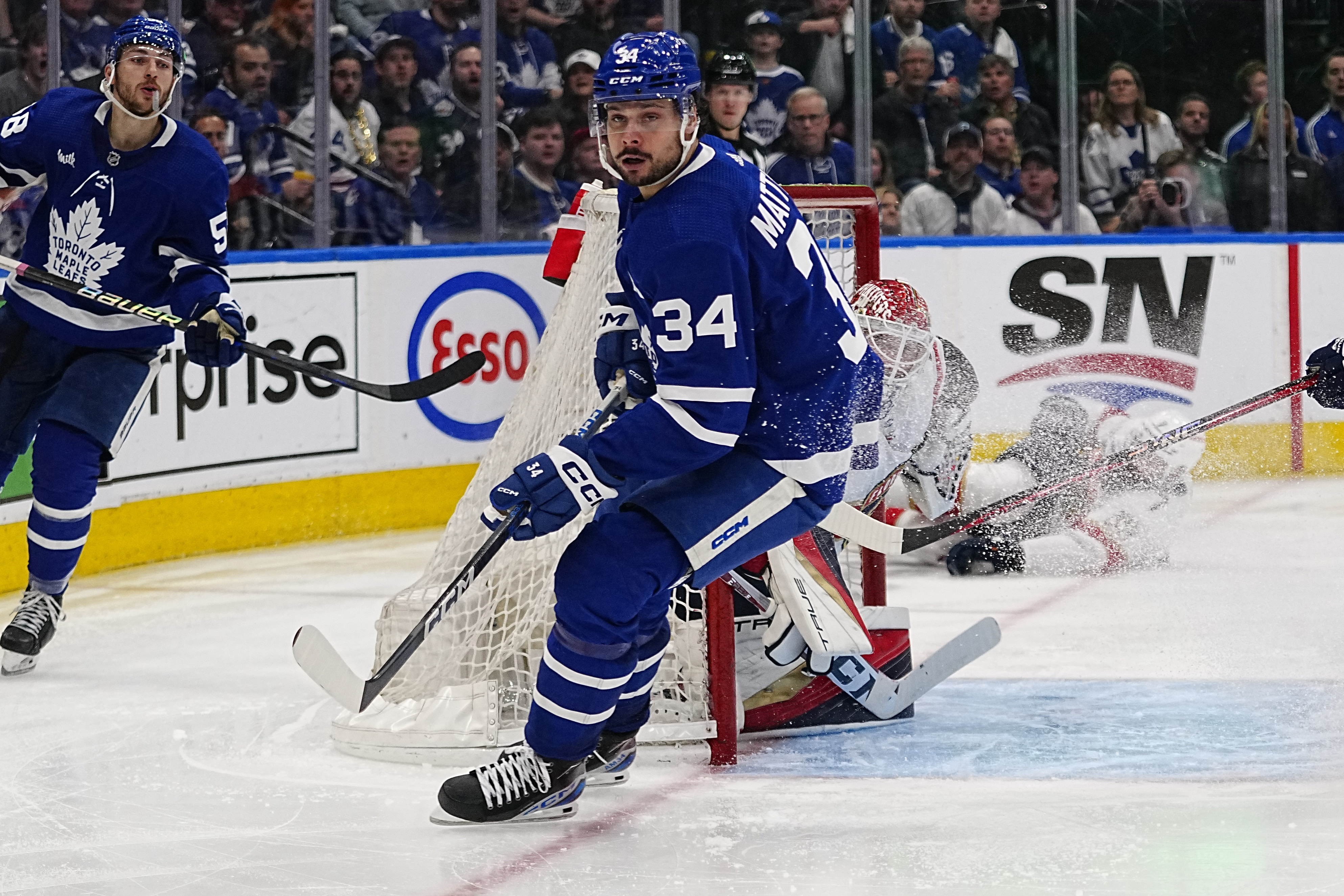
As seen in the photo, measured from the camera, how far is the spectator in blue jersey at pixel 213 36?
534 cm

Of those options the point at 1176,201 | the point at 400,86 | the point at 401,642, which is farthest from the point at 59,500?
the point at 1176,201

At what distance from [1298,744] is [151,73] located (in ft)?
7.68

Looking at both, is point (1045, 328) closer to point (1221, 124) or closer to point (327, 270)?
point (1221, 124)

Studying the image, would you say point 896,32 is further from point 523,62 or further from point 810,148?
point 523,62

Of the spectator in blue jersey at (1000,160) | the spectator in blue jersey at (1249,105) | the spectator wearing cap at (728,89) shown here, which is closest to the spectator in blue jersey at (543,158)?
the spectator in blue jersey at (1000,160)

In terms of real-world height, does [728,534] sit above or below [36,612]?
above

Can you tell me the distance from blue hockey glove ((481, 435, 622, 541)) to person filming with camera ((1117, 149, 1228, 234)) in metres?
4.62

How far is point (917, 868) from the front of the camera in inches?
91.2

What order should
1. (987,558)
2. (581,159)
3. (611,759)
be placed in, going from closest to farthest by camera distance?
(611,759) → (987,558) → (581,159)

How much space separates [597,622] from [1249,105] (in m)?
4.92

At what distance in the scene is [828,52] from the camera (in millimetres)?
6371

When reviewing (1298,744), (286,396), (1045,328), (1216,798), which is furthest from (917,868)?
(1045,328)

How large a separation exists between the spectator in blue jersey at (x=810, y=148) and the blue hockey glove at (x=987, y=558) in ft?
6.83

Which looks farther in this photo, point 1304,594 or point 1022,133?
point 1022,133
